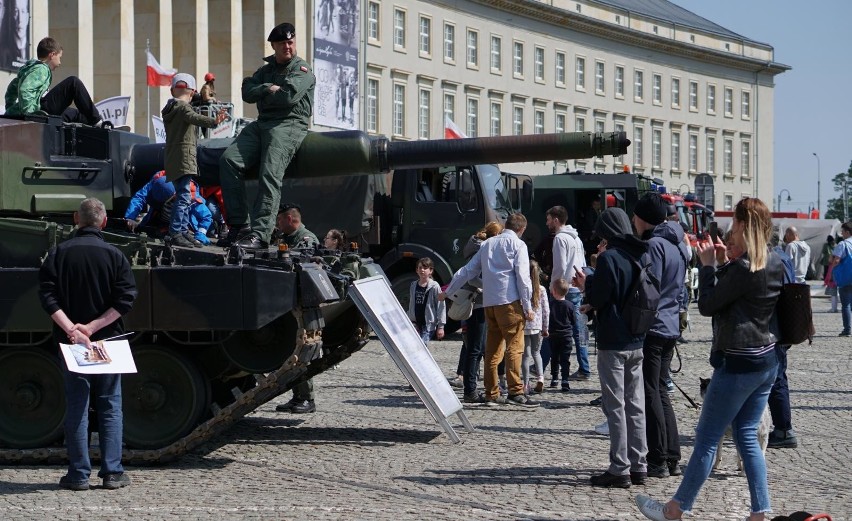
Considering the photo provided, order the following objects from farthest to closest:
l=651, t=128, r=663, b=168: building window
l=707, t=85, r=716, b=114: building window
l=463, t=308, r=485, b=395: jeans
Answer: l=707, t=85, r=716, b=114: building window
l=651, t=128, r=663, b=168: building window
l=463, t=308, r=485, b=395: jeans

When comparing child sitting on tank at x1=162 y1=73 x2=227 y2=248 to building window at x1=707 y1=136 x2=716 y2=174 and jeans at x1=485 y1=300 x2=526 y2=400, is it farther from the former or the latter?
building window at x1=707 y1=136 x2=716 y2=174

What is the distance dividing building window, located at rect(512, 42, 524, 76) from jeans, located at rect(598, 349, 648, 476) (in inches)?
2680

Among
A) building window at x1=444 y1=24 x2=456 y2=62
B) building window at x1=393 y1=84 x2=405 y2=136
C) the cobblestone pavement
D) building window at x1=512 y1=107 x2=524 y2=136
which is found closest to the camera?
the cobblestone pavement

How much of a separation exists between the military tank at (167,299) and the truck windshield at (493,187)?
11.1 m

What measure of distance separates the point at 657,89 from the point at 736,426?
272 ft

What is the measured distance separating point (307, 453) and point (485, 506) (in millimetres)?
2570

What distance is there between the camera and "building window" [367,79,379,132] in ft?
214

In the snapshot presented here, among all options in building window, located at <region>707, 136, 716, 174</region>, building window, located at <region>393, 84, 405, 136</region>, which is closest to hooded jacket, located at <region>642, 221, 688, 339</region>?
building window, located at <region>393, 84, 405, 136</region>

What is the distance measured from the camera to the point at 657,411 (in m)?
10.2

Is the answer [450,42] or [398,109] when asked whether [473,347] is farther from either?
[450,42]

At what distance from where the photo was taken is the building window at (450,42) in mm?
71312

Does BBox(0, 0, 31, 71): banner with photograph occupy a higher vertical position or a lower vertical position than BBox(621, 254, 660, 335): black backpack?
higher

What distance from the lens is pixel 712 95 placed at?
310ft

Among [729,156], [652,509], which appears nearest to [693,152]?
[729,156]
